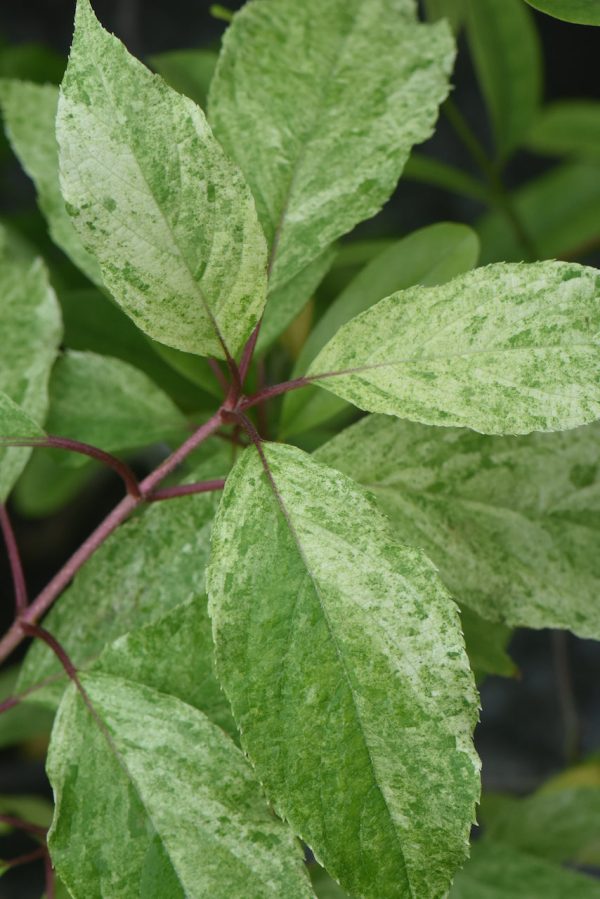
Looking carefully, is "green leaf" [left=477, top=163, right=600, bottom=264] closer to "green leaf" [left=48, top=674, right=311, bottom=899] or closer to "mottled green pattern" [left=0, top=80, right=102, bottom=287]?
"mottled green pattern" [left=0, top=80, right=102, bottom=287]

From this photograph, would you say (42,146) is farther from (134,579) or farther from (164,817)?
(164,817)

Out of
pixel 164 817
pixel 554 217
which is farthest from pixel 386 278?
pixel 554 217

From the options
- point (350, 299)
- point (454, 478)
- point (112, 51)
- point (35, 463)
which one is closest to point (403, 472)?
point (454, 478)

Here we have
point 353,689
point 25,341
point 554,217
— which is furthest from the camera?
point 554,217

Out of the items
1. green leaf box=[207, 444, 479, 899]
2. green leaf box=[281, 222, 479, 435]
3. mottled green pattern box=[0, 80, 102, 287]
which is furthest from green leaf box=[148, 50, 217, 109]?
green leaf box=[207, 444, 479, 899]

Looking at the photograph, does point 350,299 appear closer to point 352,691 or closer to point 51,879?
point 352,691

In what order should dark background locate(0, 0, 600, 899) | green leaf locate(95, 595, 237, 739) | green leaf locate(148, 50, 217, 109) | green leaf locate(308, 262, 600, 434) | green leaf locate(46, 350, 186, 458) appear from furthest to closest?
dark background locate(0, 0, 600, 899) → green leaf locate(148, 50, 217, 109) → green leaf locate(46, 350, 186, 458) → green leaf locate(95, 595, 237, 739) → green leaf locate(308, 262, 600, 434)
